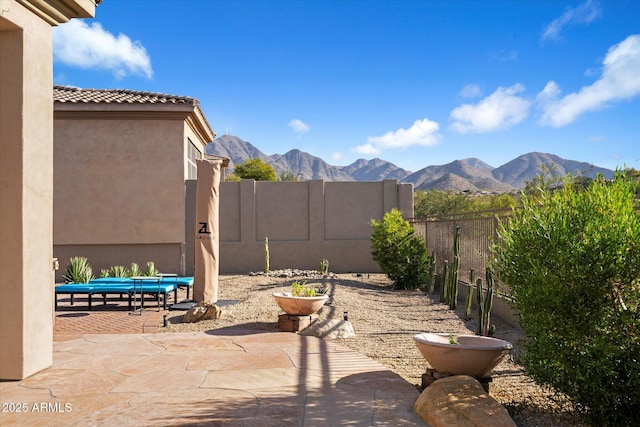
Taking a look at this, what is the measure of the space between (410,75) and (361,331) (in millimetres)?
38009

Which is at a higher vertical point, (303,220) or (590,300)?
(303,220)

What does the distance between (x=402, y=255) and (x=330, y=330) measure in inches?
268

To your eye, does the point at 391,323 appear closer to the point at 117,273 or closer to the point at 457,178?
the point at 117,273

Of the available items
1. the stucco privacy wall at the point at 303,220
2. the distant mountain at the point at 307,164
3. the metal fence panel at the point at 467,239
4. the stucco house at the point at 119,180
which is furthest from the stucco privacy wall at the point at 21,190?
the distant mountain at the point at 307,164

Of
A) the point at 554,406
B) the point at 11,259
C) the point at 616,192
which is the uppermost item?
the point at 616,192

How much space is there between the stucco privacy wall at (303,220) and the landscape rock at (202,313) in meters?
9.35

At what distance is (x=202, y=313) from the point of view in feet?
30.0

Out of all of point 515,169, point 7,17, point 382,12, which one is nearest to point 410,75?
point 382,12

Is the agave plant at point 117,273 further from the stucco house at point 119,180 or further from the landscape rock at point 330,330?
the landscape rock at point 330,330

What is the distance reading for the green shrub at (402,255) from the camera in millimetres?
14297

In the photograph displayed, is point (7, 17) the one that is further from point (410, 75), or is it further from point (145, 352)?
point (410, 75)

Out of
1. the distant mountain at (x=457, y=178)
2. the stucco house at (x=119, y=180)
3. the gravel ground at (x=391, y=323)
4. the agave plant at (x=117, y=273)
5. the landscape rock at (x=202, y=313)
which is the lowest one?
the gravel ground at (x=391, y=323)

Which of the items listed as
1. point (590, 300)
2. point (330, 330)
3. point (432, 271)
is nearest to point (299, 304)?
point (330, 330)

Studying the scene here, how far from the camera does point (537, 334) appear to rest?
14.4 ft
